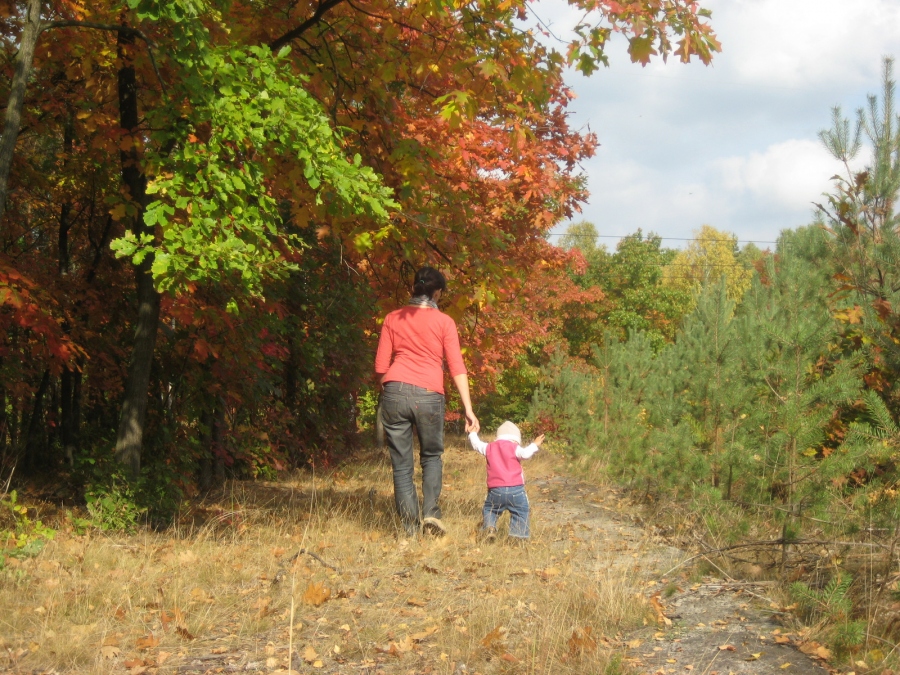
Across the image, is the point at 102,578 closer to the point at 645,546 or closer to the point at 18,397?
the point at 645,546

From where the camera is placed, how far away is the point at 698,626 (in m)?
4.41

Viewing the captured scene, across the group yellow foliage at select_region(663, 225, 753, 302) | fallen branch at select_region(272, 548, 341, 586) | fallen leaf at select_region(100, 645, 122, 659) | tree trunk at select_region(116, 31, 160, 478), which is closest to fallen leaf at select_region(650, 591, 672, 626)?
fallen branch at select_region(272, 548, 341, 586)

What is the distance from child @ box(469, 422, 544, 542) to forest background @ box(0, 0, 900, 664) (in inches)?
32.6

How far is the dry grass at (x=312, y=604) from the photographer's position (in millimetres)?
3867

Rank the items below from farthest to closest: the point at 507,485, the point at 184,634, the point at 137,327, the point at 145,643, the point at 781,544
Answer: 1. the point at 137,327
2. the point at 507,485
3. the point at 781,544
4. the point at 184,634
5. the point at 145,643

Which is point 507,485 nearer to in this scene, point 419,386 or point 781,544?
point 419,386

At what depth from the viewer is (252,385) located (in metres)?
9.81

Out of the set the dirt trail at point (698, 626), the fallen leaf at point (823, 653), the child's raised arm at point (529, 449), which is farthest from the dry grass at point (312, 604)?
the fallen leaf at point (823, 653)

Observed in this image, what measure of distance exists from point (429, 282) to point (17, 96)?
9.80ft

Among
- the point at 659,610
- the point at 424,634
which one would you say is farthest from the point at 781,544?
the point at 424,634

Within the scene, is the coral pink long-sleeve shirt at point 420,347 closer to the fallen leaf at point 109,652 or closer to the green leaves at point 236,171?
the green leaves at point 236,171

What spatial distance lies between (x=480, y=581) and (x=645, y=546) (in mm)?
1756

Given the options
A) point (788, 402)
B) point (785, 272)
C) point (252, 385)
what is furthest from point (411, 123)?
point (788, 402)

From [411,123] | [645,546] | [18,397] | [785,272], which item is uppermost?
[411,123]
